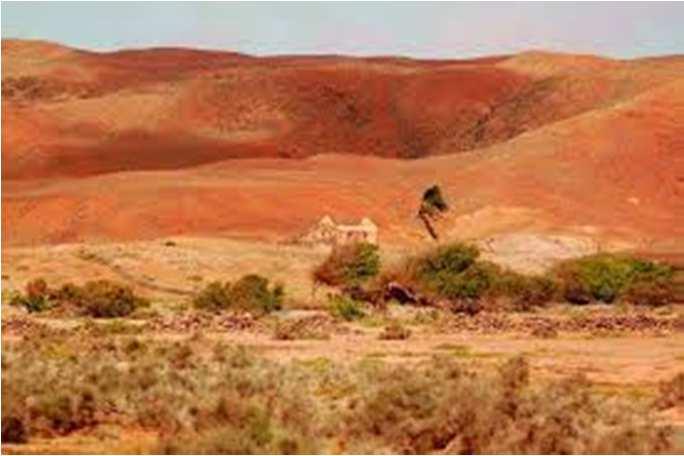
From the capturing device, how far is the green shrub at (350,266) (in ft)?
170

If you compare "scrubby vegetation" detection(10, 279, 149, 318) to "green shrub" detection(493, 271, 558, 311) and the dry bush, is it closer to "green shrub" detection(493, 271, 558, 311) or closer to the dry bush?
"green shrub" detection(493, 271, 558, 311)

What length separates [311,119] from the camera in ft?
389

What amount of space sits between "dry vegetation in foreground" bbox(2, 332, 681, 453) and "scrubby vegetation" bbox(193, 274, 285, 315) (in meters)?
23.7

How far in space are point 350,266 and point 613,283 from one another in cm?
746

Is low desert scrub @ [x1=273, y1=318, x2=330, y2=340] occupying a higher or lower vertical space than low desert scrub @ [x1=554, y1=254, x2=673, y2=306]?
higher

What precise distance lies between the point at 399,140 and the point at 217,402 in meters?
100

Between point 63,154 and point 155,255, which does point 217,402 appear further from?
point 63,154

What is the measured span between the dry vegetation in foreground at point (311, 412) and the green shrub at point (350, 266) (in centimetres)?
2976

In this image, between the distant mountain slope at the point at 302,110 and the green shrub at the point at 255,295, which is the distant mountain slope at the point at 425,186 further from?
the green shrub at the point at 255,295

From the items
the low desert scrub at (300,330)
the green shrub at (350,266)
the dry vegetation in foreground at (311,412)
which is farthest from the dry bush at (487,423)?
the green shrub at (350,266)

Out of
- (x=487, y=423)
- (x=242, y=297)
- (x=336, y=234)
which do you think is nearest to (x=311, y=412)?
(x=487, y=423)

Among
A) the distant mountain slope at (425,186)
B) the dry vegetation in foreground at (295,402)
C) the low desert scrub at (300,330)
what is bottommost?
the distant mountain slope at (425,186)

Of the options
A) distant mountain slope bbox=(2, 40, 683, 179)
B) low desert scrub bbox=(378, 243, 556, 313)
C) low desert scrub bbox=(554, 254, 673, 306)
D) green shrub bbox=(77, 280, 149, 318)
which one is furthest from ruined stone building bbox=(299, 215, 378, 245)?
distant mountain slope bbox=(2, 40, 683, 179)

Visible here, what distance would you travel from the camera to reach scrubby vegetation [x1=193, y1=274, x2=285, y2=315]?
45.7m
